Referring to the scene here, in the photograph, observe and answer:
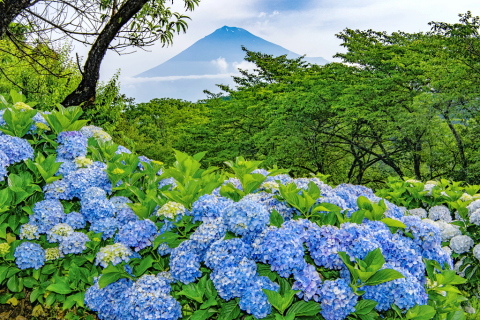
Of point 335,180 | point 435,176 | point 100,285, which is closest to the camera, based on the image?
point 100,285

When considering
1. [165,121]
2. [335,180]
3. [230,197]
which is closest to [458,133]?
[335,180]

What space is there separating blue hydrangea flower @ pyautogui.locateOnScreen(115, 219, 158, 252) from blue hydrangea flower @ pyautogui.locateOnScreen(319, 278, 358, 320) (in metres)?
1.01

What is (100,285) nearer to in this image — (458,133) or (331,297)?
(331,297)

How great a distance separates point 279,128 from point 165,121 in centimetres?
1336

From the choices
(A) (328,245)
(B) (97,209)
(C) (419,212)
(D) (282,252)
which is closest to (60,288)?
(B) (97,209)

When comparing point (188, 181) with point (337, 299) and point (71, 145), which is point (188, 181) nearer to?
point (337, 299)

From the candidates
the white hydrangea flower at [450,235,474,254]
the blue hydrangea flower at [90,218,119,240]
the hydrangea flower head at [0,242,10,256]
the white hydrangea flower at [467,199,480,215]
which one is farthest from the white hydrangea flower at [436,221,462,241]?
the hydrangea flower head at [0,242,10,256]

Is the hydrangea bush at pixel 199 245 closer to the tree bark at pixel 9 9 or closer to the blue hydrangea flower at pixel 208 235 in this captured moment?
the blue hydrangea flower at pixel 208 235

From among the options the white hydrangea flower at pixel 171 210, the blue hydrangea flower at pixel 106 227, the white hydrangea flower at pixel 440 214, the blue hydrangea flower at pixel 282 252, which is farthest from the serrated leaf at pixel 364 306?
the white hydrangea flower at pixel 440 214

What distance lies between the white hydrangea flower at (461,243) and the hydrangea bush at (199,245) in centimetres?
174

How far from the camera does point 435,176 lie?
16.0 m

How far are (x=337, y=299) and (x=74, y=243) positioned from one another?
5.79 feet

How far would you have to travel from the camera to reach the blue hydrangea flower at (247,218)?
2.01 meters

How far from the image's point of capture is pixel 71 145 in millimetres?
3268
